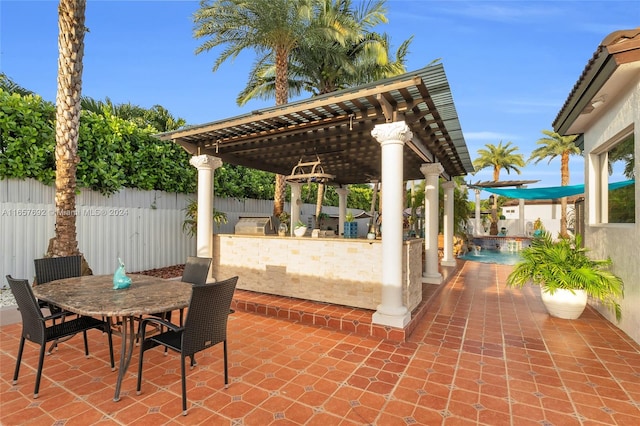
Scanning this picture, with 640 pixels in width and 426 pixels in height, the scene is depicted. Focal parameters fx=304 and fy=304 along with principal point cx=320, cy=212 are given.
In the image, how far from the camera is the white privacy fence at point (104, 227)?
16.9 feet

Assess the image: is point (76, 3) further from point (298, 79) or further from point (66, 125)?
point (298, 79)

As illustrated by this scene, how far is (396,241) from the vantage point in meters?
3.90

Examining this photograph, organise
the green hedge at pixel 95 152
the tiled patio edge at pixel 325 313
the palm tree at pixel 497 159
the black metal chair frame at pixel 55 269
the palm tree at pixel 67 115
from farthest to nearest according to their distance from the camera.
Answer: the palm tree at pixel 497 159 → the green hedge at pixel 95 152 → the palm tree at pixel 67 115 → the tiled patio edge at pixel 325 313 → the black metal chair frame at pixel 55 269

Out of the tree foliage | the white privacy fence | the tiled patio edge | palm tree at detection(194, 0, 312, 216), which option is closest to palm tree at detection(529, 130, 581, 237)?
the tree foliage

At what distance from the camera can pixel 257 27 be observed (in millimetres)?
8445

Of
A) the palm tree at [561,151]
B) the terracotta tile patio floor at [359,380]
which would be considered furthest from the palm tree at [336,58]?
the palm tree at [561,151]

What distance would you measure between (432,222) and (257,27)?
23.1 ft

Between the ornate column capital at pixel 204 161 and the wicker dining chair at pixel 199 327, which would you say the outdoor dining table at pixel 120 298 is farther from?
the ornate column capital at pixel 204 161

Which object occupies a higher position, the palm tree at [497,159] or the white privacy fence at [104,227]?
the palm tree at [497,159]

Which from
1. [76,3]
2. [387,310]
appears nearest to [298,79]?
[76,3]

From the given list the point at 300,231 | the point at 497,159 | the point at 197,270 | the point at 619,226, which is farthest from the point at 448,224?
the point at 497,159

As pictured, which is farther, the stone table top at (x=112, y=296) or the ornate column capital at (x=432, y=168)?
the ornate column capital at (x=432, y=168)

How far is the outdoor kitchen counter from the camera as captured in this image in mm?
4516

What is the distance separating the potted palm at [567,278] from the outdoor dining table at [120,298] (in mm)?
4843
